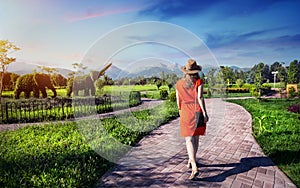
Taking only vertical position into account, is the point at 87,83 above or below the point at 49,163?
above

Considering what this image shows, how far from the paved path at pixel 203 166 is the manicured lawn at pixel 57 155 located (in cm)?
39

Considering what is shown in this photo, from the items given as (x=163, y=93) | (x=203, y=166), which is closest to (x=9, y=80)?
(x=163, y=93)

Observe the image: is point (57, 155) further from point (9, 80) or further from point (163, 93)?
point (163, 93)

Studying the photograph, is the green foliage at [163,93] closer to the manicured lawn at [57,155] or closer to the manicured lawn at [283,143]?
the manicured lawn at [57,155]

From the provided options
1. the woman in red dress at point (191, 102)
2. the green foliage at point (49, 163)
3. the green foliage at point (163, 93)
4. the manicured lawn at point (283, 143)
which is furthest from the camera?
the green foliage at point (163, 93)

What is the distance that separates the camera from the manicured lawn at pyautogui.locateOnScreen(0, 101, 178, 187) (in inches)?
116

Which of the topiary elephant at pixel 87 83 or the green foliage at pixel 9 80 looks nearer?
the topiary elephant at pixel 87 83

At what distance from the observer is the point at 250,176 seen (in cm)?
311

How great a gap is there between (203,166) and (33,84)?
11.8 m

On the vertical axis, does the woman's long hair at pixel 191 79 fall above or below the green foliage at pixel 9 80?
below

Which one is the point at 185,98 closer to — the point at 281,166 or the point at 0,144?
the point at 281,166

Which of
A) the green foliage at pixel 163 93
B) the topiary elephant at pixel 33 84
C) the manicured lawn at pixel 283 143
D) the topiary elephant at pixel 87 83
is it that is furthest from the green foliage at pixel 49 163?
the green foliage at pixel 163 93

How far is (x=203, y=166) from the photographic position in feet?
11.5

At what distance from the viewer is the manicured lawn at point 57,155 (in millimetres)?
2947
